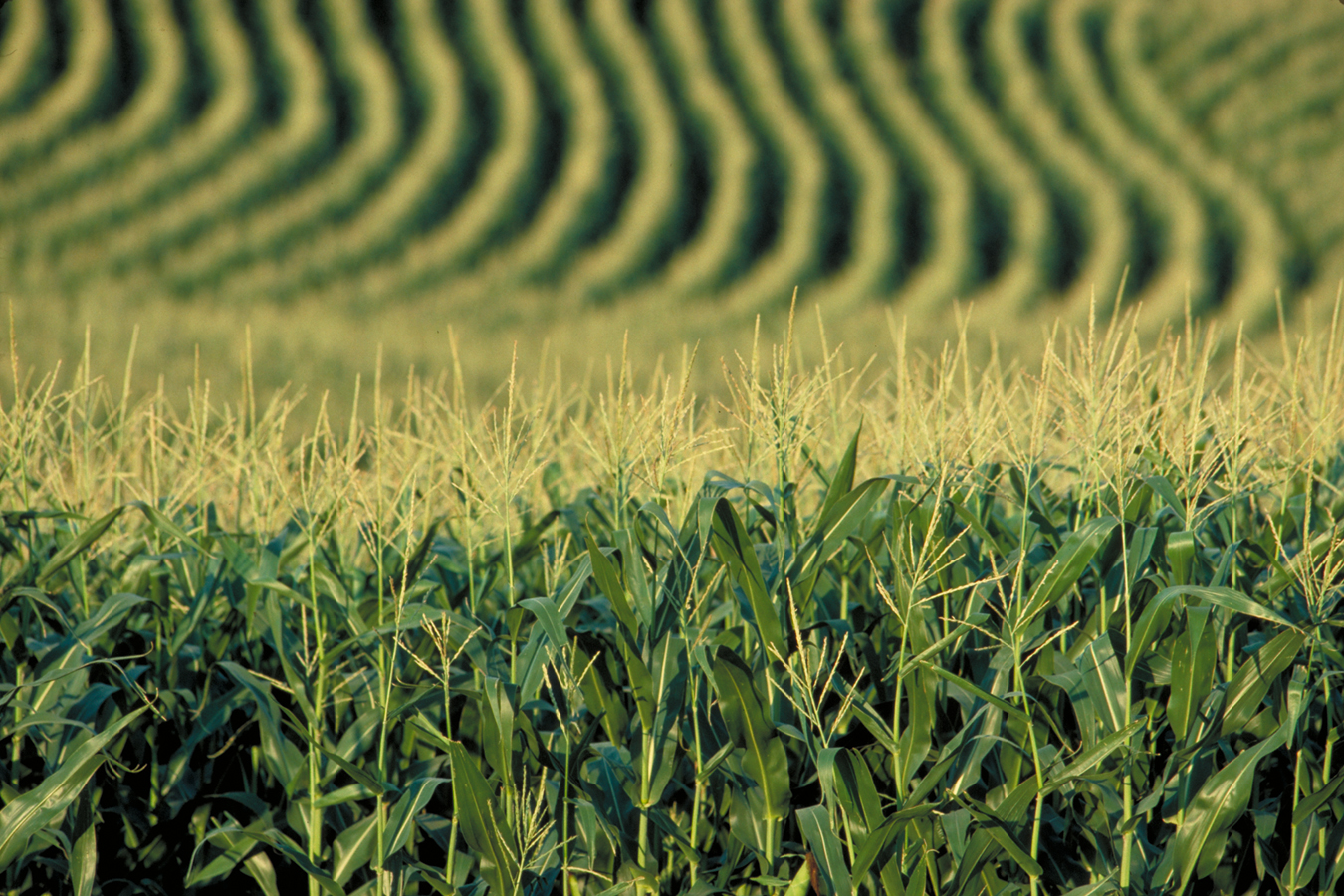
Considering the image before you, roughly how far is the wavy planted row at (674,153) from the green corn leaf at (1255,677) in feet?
39.1

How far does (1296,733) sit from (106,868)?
2452mm

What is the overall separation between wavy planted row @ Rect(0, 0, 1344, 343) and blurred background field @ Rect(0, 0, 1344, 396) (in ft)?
0.19

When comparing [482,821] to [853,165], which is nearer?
[482,821]

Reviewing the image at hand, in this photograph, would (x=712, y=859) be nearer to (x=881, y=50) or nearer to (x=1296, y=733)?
(x=1296, y=733)

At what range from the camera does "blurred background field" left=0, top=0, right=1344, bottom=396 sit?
41.9 feet

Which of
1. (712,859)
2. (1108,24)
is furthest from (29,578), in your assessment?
(1108,24)

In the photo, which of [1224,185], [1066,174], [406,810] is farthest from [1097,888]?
[1224,185]

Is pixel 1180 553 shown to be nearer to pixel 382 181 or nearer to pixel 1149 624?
pixel 1149 624

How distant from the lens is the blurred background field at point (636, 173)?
41.9 ft

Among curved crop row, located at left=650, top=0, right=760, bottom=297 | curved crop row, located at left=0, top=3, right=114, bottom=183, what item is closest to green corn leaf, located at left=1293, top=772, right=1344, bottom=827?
curved crop row, located at left=650, top=0, right=760, bottom=297

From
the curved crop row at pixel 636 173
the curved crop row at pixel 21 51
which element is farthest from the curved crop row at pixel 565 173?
the curved crop row at pixel 21 51

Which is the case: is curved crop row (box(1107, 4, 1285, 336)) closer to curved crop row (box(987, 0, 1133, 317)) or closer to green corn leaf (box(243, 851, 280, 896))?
curved crop row (box(987, 0, 1133, 317))

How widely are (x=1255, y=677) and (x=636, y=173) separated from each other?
15.3 m

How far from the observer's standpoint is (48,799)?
6.14ft
